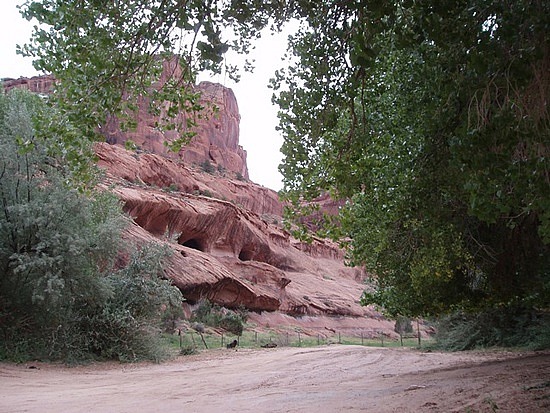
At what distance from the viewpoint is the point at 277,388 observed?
9.03 meters

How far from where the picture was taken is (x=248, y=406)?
6.87 m

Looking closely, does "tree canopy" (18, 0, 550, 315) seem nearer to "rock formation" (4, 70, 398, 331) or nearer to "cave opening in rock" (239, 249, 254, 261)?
"rock formation" (4, 70, 398, 331)

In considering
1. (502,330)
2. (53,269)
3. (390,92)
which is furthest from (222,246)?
(390,92)

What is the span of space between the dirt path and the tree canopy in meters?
2.30

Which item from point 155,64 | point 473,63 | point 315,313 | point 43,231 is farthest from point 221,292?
point 473,63

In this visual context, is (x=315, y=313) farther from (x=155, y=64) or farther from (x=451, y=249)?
(x=155, y=64)

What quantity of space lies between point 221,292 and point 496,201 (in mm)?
30828

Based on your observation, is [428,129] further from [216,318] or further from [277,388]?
[216,318]

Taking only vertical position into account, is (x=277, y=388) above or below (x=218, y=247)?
below

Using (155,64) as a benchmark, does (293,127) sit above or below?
below

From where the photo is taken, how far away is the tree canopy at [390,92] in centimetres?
452

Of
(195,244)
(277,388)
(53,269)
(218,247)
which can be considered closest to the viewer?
(277,388)

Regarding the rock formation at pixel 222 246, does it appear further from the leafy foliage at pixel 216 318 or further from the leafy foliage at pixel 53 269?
the leafy foliage at pixel 53 269

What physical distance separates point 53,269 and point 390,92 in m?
12.5
